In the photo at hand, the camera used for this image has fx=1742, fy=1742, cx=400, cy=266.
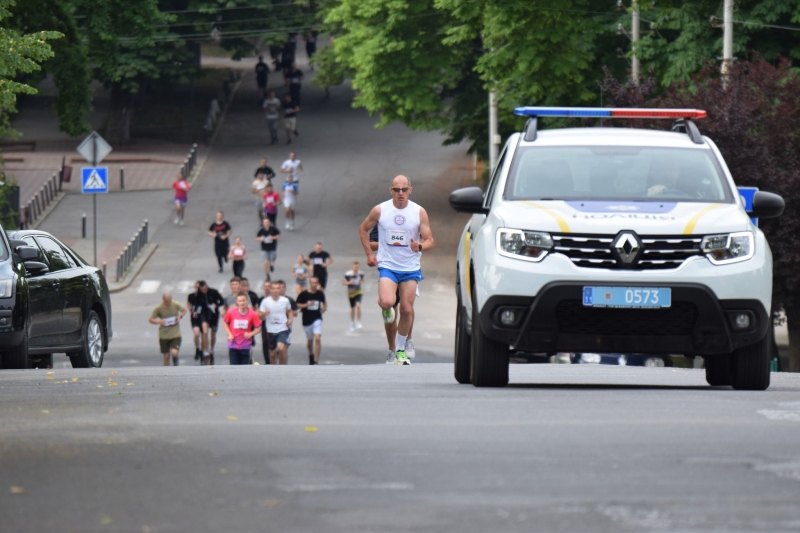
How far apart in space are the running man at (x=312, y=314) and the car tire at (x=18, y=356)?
33.5ft

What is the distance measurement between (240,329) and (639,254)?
14687mm

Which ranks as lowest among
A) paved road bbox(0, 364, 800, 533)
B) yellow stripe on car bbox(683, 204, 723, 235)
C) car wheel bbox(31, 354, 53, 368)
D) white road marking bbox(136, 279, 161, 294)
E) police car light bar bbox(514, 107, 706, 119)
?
white road marking bbox(136, 279, 161, 294)

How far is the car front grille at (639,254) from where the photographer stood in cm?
1077

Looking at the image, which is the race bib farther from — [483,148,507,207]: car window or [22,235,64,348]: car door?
[22,235,64,348]: car door

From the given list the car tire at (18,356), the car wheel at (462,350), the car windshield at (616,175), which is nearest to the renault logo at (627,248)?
the car windshield at (616,175)

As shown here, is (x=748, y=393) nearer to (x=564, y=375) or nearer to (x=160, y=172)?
(x=564, y=375)

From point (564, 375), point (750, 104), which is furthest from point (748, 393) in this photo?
point (750, 104)

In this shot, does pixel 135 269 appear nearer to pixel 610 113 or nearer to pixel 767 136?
pixel 767 136

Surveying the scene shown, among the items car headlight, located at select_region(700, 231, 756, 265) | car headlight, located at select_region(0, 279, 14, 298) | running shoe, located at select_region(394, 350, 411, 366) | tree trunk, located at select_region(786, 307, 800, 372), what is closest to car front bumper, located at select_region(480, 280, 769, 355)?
car headlight, located at select_region(700, 231, 756, 265)

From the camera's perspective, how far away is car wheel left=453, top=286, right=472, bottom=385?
12.4 m

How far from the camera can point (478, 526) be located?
635 cm

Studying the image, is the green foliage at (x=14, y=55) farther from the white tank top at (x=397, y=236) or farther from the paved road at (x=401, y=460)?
the paved road at (x=401, y=460)

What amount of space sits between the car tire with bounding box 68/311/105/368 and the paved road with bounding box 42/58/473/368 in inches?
322

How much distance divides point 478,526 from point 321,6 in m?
58.6
